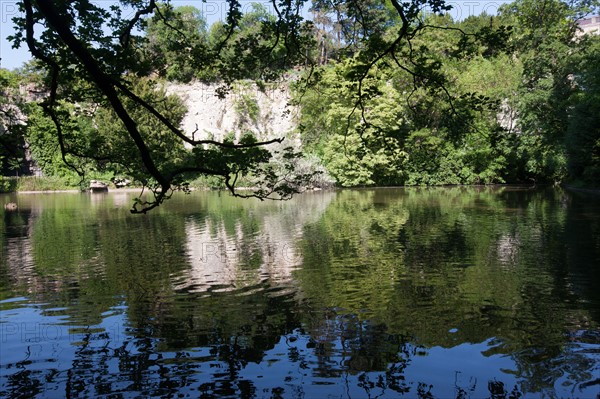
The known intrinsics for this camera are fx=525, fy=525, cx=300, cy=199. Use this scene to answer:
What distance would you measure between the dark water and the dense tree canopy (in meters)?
2.55

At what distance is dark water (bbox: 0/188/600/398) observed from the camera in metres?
7.07

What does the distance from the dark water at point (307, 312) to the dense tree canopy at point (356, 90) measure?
8.36 ft

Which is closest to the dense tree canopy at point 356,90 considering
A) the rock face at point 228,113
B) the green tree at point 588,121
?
the green tree at point 588,121

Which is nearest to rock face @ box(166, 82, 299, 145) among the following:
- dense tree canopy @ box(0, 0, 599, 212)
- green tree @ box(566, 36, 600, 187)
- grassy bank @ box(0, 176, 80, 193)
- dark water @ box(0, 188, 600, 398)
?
dense tree canopy @ box(0, 0, 599, 212)

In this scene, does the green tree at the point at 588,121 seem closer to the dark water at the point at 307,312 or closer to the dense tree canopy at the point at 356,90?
the dense tree canopy at the point at 356,90

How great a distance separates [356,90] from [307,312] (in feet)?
14.5

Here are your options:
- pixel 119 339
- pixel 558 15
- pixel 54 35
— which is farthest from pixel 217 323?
pixel 558 15

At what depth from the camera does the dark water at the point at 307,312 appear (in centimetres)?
707

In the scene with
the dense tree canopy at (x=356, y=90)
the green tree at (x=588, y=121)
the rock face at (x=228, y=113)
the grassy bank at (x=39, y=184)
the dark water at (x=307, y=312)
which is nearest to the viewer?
the dark water at (x=307, y=312)

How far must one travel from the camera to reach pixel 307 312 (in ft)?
34.3

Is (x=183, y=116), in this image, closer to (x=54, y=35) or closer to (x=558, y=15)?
(x=558, y=15)

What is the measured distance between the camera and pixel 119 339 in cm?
895

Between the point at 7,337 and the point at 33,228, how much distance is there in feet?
54.7

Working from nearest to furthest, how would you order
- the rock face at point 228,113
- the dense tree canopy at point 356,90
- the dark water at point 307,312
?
the dark water at point 307,312 < the dense tree canopy at point 356,90 < the rock face at point 228,113
